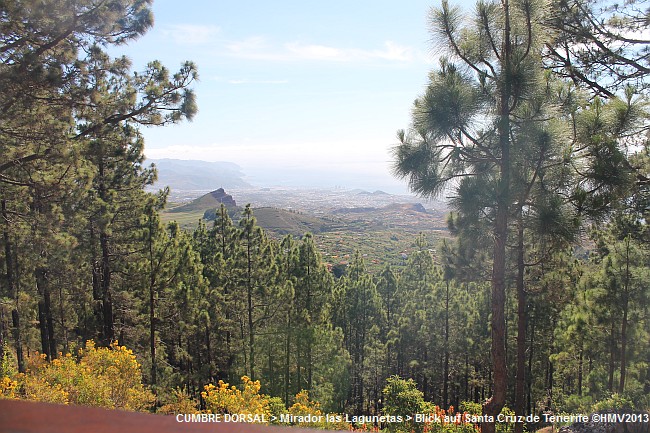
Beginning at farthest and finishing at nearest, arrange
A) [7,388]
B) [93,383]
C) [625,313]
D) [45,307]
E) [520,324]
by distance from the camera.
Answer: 1. [45,307]
2. [625,313]
3. [520,324]
4. [93,383]
5. [7,388]

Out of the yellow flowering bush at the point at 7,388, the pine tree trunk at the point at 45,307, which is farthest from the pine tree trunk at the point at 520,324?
the pine tree trunk at the point at 45,307

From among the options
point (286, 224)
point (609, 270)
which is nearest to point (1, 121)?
point (609, 270)

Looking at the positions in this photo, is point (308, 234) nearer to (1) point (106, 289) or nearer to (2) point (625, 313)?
(1) point (106, 289)

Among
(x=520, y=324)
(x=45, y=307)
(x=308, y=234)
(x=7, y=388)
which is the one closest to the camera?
(x=7, y=388)

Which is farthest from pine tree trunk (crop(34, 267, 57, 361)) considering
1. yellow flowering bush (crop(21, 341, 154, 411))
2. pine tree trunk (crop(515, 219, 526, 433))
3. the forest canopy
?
pine tree trunk (crop(515, 219, 526, 433))

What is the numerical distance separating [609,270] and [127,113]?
1201 centimetres

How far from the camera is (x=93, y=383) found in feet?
23.4

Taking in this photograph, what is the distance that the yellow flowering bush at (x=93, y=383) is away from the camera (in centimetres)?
669

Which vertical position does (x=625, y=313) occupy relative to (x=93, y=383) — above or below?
above

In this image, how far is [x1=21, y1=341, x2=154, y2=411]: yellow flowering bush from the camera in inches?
263

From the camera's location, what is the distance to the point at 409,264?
20.1 metres

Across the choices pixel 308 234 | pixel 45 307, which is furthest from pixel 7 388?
pixel 308 234

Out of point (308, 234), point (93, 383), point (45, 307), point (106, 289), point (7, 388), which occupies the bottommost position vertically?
point (45, 307)

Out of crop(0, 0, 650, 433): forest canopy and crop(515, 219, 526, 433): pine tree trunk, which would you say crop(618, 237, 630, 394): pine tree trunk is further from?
crop(515, 219, 526, 433): pine tree trunk
